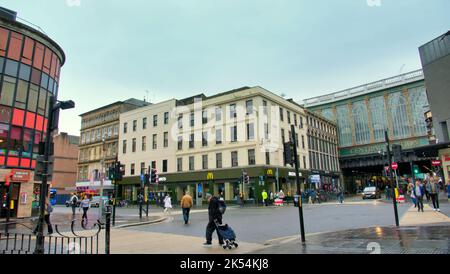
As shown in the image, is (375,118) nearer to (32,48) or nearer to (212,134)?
(212,134)

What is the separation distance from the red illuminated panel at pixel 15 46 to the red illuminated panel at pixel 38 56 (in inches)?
54.8

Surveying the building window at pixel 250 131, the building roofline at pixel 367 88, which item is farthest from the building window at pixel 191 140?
the building roofline at pixel 367 88

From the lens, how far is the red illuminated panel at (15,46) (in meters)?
26.3

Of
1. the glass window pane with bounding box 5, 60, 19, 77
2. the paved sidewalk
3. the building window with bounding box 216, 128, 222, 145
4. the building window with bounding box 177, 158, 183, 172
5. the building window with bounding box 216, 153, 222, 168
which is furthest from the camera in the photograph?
the building window with bounding box 177, 158, 183, 172

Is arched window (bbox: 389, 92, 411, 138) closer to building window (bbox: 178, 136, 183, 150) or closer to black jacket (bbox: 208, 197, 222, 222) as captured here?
building window (bbox: 178, 136, 183, 150)

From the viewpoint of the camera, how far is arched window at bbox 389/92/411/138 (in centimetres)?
7062

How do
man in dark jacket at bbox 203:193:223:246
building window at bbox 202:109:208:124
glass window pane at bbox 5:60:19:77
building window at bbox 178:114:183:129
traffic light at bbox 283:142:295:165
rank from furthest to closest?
building window at bbox 178:114:183:129, building window at bbox 202:109:208:124, glass window pane at bbox 5:60:19:77, traffic light at bbox 283:142:295:165, man in dark jacket at bbox 203:193:223:246

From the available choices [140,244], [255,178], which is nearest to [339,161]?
[255,178]

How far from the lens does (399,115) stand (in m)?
71.6

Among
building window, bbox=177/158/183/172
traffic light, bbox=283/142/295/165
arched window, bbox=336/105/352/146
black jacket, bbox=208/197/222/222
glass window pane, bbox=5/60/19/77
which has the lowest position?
black jacket, bbox=208/197/222/222

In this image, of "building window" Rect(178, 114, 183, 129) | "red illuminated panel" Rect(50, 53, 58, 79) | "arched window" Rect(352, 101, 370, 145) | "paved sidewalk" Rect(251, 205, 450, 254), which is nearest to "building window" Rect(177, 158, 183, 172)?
"building window" Rect(178, 114, 183, 129)

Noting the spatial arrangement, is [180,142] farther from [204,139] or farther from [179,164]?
[204,139]

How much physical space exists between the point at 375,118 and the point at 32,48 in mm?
70815

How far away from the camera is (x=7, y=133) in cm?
2556
